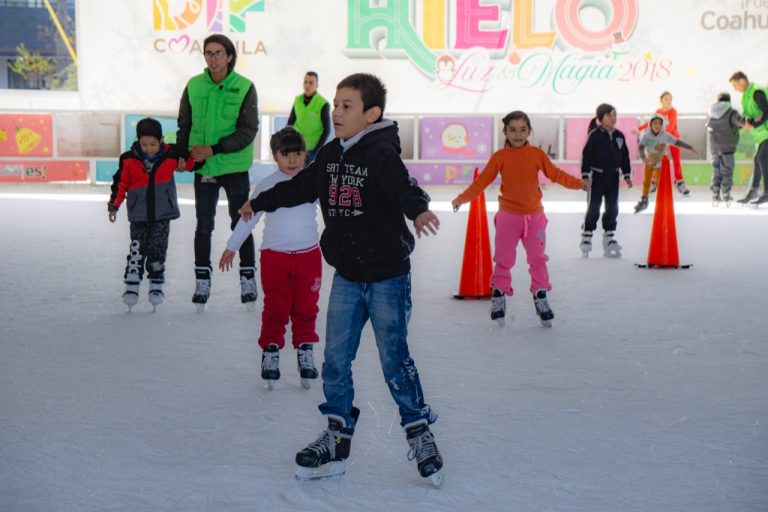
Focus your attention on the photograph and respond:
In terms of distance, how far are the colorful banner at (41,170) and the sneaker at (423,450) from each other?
62.6ft

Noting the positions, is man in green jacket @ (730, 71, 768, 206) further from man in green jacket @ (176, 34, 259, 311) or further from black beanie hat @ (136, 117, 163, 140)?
black beanie hat @ (136, 117, 163, 140)

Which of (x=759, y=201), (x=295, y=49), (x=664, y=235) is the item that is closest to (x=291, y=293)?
(x=664, y=235)

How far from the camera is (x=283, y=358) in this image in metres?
6.00

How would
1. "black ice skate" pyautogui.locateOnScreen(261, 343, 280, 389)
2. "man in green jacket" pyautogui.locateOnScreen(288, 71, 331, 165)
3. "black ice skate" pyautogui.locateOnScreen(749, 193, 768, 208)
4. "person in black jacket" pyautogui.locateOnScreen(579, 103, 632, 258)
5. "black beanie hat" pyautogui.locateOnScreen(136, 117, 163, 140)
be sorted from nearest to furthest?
"black ice skate" pyautogui.locateOnScreen(261, 343, 280, 389), "black beanie hat" pyautogui.locateOnScreen(136, 117, 163, 140), "person in black jacket" pyautogui.locateOnScreen(579, 103, 632, 258), "man in green jacket" pyautogui.locateOnScreen(288, 71, 331, 165), "black ice skate" pyautogui.locateOnScreen(749, 193, 768, 208)

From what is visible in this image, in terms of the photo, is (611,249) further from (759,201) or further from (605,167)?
(759,201)

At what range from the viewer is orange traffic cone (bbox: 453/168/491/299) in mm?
8312

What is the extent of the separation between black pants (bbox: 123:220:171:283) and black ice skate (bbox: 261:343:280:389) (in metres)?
2.47

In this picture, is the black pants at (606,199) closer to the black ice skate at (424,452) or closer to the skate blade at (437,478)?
the black ice skate at (424,452)

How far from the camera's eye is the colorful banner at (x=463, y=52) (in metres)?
22.7

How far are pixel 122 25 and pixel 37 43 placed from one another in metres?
37.5

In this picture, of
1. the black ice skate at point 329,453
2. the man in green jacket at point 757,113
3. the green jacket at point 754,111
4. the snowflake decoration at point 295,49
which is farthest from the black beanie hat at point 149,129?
the snowflake decoration at point 295,49

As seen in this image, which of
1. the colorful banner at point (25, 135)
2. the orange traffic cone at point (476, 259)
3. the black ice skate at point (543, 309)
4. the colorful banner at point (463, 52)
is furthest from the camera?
the colorful banner at point (463, 52)

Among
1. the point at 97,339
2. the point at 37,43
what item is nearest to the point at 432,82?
the point at 97,339

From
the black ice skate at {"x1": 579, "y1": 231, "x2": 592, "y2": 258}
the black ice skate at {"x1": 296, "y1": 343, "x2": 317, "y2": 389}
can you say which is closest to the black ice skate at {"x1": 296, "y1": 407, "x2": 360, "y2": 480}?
the black ice skate at {"x1": 296, "y1": 343, "x2": 317, "y2": 389}
